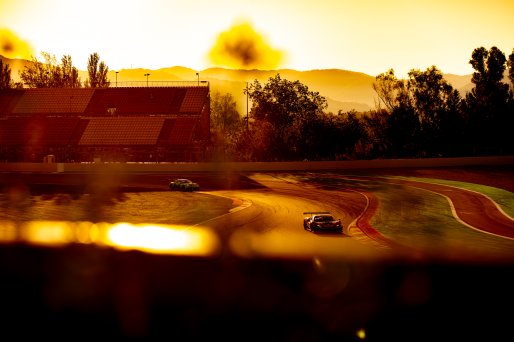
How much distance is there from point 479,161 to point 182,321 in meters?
65.3

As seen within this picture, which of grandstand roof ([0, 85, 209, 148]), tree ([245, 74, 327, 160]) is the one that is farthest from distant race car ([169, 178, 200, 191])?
tree ([245, 74, 327, 160])

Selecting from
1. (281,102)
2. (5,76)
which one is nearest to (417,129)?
(281,102)

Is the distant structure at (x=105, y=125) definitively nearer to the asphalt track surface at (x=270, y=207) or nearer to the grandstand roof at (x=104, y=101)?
the grandstand roof at (x=104, y=101)

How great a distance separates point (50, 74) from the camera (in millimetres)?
131375

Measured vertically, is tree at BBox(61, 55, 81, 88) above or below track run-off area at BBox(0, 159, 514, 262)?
above

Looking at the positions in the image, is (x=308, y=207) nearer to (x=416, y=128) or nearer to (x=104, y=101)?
(x=416, y=128)

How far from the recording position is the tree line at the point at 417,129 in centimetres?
7744

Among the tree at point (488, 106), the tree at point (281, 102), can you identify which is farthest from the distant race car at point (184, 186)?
the tree at point (488, 106)

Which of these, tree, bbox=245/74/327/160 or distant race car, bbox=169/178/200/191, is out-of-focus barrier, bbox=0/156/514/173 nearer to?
distant race car, bbox=169/178/200/191

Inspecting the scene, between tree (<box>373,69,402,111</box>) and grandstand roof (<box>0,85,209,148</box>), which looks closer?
grandstand roof (<box>0,85,209,148</box>)

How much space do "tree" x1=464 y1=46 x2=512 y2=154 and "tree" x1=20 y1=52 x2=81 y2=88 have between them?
92987 millimetres

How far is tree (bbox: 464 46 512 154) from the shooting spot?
253ft

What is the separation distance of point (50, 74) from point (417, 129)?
93907mm

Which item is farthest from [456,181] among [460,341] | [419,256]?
[460,341]
